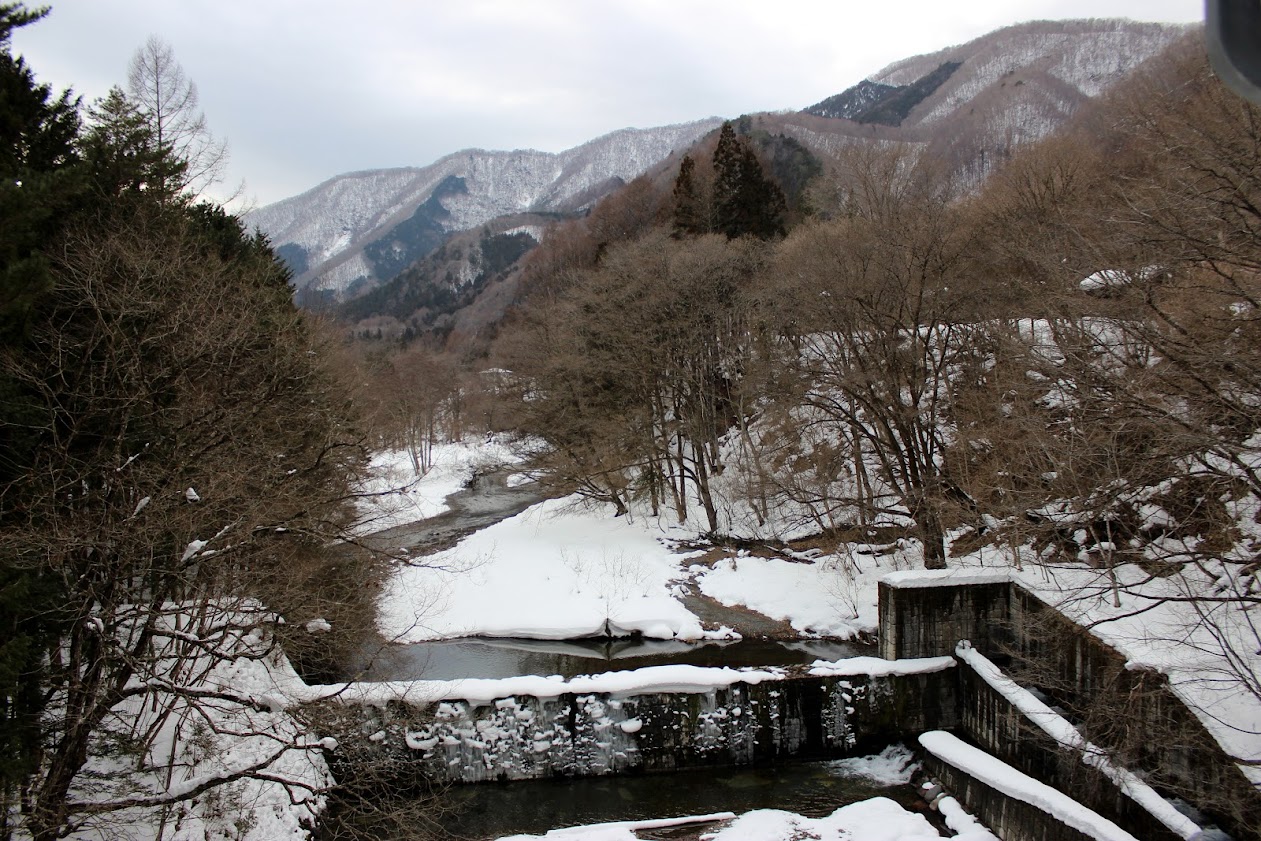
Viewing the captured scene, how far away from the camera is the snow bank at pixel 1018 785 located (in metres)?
8.90

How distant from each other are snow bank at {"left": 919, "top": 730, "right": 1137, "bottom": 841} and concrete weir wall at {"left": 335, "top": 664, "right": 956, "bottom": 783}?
1105 mm

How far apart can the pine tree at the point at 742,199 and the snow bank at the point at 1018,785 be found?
28.2 m

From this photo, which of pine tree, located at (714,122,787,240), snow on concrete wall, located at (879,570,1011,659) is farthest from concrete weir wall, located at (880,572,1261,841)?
pine tree, located at (714,122,787,240)

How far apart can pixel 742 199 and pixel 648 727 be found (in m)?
30.1

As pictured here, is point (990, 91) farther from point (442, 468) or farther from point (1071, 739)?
point (1071, 739)

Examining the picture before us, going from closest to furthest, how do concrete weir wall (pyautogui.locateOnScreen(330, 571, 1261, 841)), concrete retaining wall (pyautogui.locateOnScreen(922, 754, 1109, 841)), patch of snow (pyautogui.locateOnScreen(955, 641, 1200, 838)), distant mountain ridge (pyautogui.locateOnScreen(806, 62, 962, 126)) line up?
patch of snow (pyautogui.locateOnScreen(955, 641, 1200, 838))
concrete retaining wall (pyautogui.locateOnScreen(922, 754, 1109, 841))
concrete weir wall (pyautogui.locateOnScreen(330, 571, 1261, 841))
distant mountain ridge (pyautogui.locateOnScreen(806, 62, 962, 126))

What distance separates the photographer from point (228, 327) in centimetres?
1151

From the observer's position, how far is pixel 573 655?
17766 millimetres

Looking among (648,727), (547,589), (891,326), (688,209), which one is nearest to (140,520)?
(648,727)

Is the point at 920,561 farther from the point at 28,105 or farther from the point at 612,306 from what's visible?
the point at 28,105

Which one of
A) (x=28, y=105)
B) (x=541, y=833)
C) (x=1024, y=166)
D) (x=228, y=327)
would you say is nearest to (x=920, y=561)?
(x=541, y=833)

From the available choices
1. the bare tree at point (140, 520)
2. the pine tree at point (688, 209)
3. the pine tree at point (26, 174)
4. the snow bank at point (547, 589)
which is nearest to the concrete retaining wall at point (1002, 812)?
the snow bank at point (547, 589)

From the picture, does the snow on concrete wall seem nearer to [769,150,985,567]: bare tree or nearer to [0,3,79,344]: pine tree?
[769,150,985,567]: bare tree

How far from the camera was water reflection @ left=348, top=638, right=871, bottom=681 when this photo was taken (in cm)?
1653
